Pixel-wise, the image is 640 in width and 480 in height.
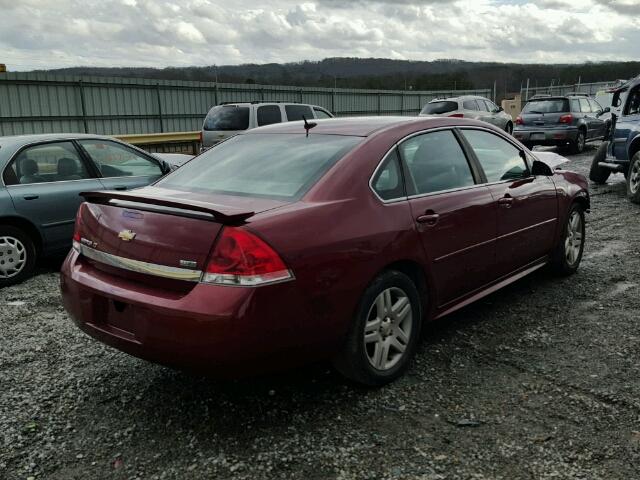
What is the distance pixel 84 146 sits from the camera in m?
6.52

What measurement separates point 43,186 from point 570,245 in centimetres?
517

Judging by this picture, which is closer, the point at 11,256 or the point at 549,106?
the point at 11,256

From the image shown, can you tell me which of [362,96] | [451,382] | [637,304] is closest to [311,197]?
[451,382]

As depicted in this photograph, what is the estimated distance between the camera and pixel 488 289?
173 inches

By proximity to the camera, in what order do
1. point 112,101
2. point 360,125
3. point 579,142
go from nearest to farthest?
point 360,125, point 579,142, point 112,101

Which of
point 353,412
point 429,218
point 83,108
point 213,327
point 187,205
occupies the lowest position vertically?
point 353,412

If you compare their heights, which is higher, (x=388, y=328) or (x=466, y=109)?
(x=466, y=109)

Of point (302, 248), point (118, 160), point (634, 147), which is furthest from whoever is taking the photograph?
point (634, 147)

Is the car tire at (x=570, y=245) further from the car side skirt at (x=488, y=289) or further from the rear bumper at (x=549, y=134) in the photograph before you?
the rear bumper at (x=549, y=134)

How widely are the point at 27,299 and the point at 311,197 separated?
3.48 m

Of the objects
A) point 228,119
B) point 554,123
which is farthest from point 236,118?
point 554,123

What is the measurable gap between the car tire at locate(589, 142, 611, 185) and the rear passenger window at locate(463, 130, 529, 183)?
7723 mm

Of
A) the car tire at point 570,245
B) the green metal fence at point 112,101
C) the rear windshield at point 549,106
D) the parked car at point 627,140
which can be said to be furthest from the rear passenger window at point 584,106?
the car tire at point 570,245

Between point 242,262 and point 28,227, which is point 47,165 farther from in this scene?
point 242,262
